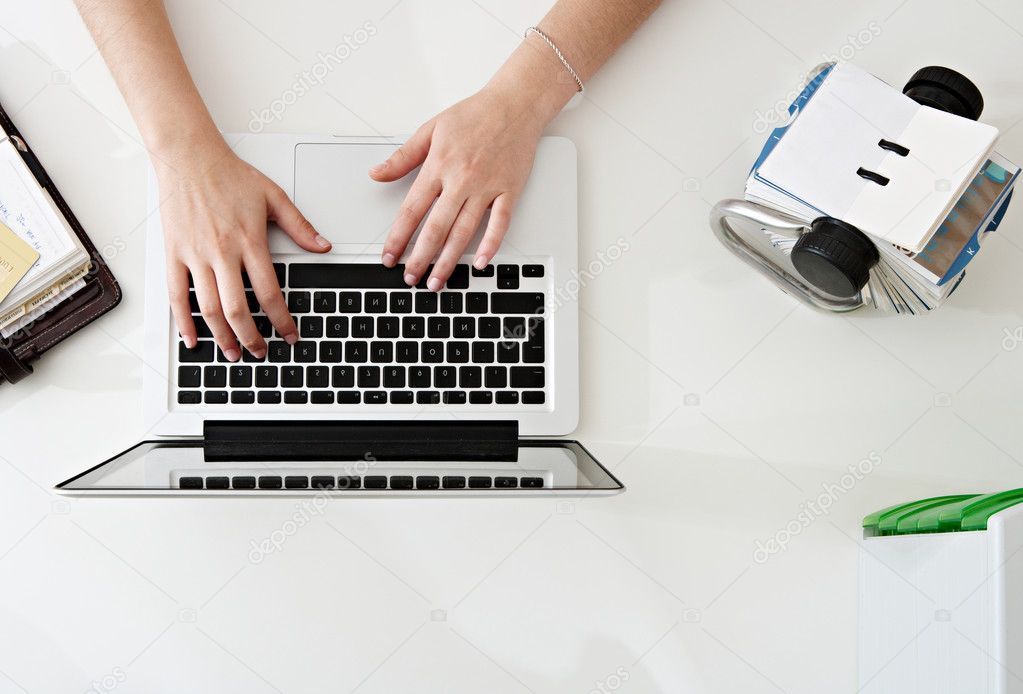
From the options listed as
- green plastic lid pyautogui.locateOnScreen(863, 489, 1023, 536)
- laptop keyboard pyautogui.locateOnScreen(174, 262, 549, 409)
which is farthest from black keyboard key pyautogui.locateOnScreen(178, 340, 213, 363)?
green plastic lid pyautogui.locateOnScreen(863, 489, 1023, 536)

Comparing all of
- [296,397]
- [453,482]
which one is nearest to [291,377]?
[296,397]

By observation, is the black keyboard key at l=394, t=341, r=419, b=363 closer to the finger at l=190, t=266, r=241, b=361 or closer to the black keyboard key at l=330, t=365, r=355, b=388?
the black keyboard key at l=330, t=365, r=355, b=388

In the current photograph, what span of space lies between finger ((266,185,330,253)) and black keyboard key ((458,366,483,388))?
0.63 feet

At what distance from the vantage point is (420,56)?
86cm

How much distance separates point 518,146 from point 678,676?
594 millimetres

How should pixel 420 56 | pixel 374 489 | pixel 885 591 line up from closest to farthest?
pixel 374 489 → pixel 885 591 → pixel 420 56

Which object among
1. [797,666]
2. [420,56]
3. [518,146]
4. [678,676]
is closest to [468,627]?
[678,676]

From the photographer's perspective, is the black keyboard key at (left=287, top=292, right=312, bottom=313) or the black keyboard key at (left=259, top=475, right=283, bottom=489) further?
the black keyboard key at (left=287, top=292, right=312, bottom=313)

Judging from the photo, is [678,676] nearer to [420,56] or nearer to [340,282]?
[340,282]

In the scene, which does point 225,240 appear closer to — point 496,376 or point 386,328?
point 386,328

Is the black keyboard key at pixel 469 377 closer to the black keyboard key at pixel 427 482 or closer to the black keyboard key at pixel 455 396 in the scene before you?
the black keyboard key at pixel 455 396

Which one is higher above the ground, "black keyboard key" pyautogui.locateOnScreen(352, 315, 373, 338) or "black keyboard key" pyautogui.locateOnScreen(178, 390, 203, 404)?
"black keyboard key" pyautogui.locateOnScreen(352, 315, 373, 338)

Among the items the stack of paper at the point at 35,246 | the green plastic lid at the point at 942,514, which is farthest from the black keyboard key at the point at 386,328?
the green plastic lid at the point at 942,514

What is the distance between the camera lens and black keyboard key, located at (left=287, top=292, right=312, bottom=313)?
77 cm
